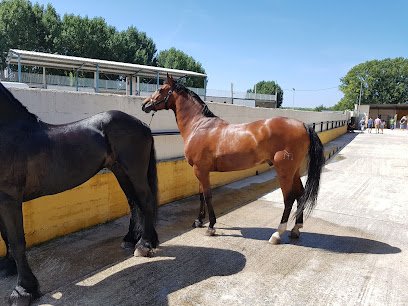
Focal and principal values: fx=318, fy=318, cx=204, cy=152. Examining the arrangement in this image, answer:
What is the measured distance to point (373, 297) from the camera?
2.71 meters

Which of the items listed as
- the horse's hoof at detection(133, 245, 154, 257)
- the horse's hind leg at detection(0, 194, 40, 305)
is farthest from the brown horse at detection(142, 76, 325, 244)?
the horse's hind leg at detection(0, 194, 40, 305)

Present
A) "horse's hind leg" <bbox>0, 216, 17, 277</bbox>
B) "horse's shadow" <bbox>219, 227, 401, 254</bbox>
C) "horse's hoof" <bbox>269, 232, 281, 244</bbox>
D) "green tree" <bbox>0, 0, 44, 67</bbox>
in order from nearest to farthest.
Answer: "horse's hind leg" <bbox>0, 216, 17, 277</bbox>, "horse's shadow" <bbox>219, 227, 401, 254</bbox>, "horse's hoof" <bbox>269, 232, 281, 244</bbox>, "green tree" <bbox>0, 0, 44, 67</bbox>

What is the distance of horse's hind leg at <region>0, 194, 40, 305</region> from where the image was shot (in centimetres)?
247

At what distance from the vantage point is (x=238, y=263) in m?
3.30

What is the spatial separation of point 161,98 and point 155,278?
2500 millimetres

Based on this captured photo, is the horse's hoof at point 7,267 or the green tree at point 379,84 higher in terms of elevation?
the green tree at point 379,84

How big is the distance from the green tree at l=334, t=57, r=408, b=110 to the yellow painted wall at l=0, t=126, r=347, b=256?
64.6 m

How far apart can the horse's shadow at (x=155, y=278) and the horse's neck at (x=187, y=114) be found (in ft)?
5.64

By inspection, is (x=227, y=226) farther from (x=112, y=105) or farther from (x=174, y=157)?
(x=112, y=105)

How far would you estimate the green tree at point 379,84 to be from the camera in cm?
6291

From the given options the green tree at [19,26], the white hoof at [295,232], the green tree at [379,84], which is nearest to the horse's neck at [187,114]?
the white hoof at [295,232]

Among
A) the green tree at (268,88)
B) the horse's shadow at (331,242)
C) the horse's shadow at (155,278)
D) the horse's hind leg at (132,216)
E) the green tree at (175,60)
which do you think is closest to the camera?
the horse's shadow at (155,278)

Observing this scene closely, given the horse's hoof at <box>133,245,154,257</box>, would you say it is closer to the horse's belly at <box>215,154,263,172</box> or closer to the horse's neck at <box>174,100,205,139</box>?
the horse's belly at <box>215,154,263,172</box>

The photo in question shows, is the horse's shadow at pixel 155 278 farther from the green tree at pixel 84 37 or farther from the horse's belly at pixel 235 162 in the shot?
the green tree at pixel 84 37
